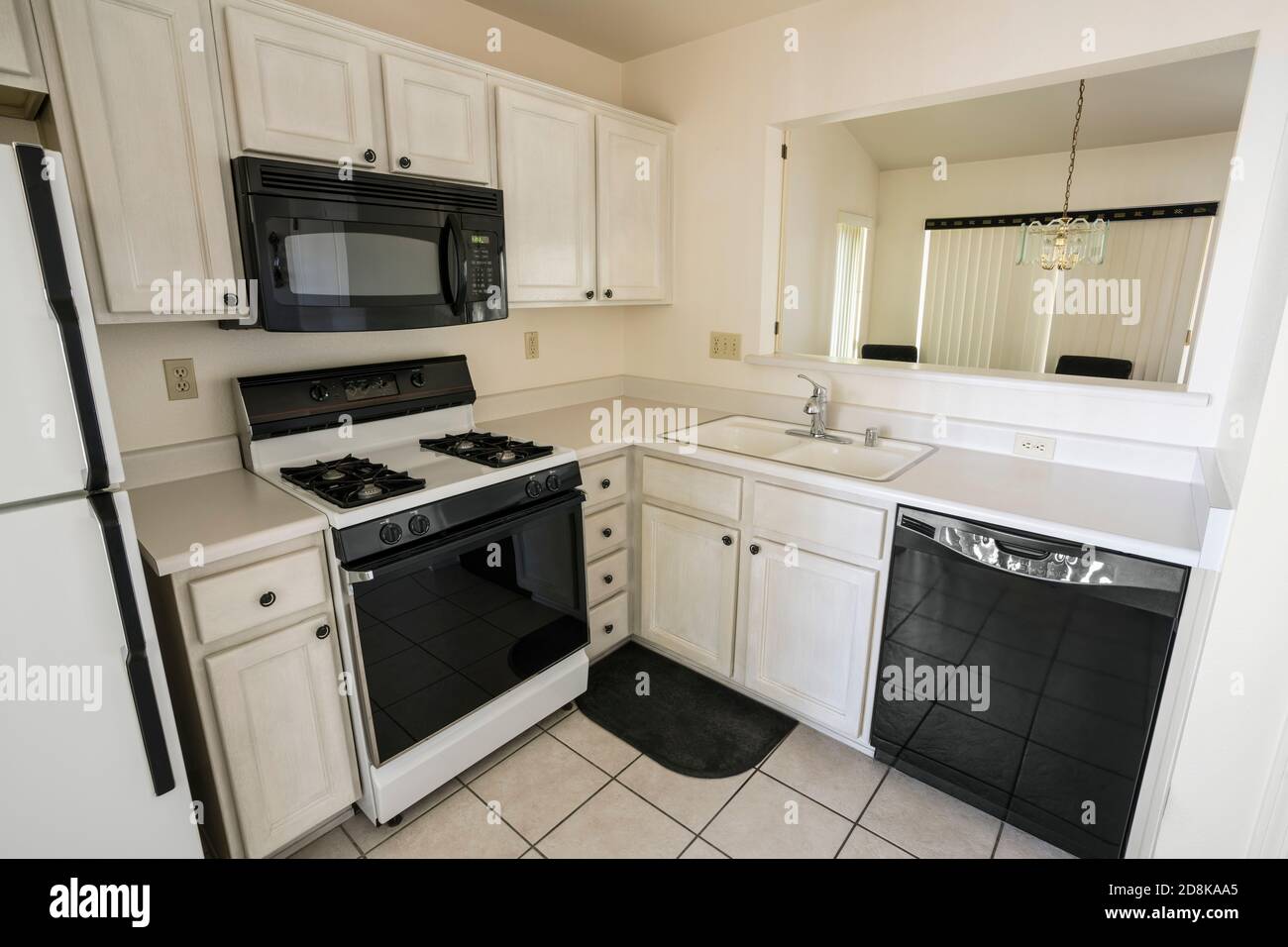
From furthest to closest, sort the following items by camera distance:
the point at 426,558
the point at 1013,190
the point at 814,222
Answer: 1. the point at 1013,190
2. the point at 814,222
3. the point at 426,558

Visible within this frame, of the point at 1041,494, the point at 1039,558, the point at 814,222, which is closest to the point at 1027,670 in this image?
the point at 1039,558

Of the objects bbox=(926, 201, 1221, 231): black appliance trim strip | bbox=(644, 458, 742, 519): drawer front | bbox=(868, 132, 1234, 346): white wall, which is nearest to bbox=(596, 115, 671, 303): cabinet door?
bbox=(644, 458, 742, 519): drawer front

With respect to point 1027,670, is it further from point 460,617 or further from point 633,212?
point 633,212

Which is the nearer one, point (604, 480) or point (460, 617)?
point (460, 617)

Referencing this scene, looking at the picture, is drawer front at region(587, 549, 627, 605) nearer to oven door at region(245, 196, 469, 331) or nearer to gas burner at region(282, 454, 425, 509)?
gas burner at region(282, 454, 425, 509)

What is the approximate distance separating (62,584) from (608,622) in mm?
1720

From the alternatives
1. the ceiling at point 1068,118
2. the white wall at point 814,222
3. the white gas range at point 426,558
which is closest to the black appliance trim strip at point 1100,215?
the ceiling at point 1068,118

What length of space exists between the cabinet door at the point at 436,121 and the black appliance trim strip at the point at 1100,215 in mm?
4643

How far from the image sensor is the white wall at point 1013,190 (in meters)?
4.41

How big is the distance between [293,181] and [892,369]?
1962mm

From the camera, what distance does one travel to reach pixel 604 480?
2.36 m

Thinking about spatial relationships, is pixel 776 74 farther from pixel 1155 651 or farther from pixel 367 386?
pixel 1155 651

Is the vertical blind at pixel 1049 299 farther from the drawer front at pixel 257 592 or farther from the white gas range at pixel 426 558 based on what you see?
the drawer front at pixel 257 592
